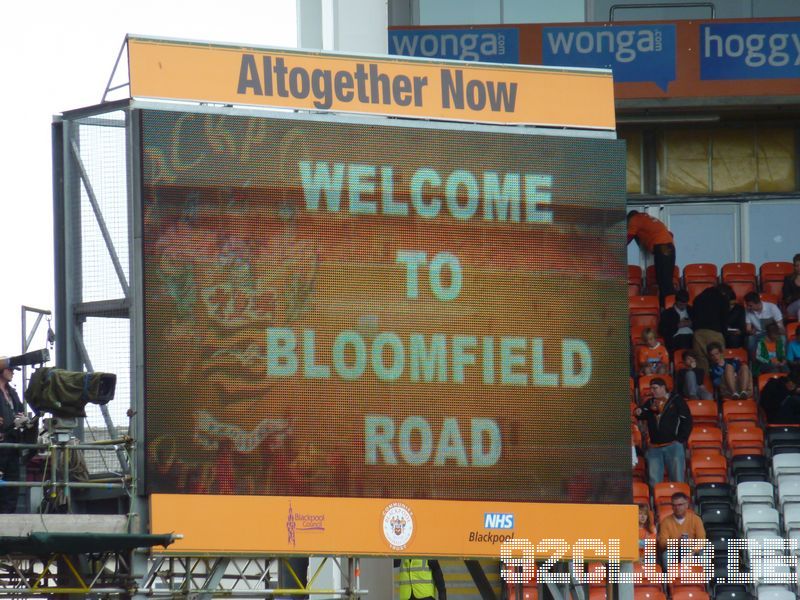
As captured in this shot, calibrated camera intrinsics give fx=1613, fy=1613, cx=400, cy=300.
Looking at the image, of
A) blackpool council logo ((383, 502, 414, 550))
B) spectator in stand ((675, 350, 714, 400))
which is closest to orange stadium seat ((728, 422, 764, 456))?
spectator in stand ((675, 350, 714, 400))

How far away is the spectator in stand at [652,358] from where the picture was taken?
19500 millimetres

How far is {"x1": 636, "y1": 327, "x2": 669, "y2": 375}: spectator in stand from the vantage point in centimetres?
1950

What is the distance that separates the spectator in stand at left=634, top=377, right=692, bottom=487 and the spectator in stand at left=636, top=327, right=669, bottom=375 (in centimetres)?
121

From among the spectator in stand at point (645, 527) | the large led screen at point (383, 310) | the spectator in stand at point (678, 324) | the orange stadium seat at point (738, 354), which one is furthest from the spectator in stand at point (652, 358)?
the large led screen at point (383, 310)

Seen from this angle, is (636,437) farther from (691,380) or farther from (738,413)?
(738,413)

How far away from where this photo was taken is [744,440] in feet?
62.5

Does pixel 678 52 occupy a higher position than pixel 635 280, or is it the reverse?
pixel 678 52

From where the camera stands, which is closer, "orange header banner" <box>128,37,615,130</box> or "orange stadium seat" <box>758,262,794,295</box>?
"orange header banner" <box>128,37,615,130</box>

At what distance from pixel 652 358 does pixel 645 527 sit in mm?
2994

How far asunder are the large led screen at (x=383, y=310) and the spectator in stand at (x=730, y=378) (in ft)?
19.7

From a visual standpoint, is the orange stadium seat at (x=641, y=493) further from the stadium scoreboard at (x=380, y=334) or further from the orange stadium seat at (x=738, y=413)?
the stadium scoreboard at (x=380, y=334)

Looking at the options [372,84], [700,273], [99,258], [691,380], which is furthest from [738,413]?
[99,258]

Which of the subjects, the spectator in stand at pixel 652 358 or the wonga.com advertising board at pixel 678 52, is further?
the wonga.com advertising board at pixel 678 52

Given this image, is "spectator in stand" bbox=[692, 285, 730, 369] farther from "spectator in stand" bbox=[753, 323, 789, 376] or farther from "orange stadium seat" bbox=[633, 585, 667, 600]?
"orange stadium seat" bbox=[633, 585, 667, 600]
